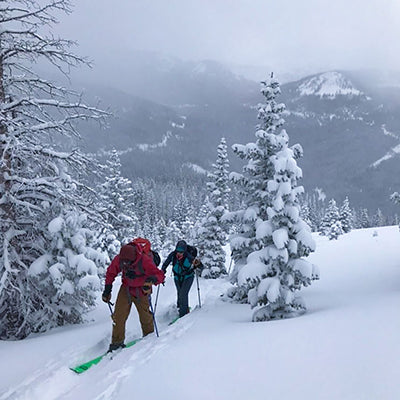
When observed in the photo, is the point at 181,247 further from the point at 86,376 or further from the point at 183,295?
the point at 86,376

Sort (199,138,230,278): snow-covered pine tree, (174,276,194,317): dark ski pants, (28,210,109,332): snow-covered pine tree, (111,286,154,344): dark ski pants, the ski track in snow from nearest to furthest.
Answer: the ski track in snow
(111,286,154,344): dark ski pants
(28,210,109,332): snow-covered pine tree
(174,276,194,317): dark ski pants
(199,138,230,278): snow-covered pine tree

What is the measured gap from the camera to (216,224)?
2295cm

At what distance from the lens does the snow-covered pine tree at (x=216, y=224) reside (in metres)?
22.4

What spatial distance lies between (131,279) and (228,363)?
3227 mm

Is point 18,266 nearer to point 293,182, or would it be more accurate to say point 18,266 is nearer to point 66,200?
point 66,200

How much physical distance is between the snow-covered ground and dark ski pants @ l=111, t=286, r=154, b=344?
48 cm

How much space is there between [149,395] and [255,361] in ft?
4.68

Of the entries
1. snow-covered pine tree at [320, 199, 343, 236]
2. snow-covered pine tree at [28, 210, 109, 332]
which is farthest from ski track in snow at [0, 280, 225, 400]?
snow-covered pine tree at [320, 199, 343, 236]

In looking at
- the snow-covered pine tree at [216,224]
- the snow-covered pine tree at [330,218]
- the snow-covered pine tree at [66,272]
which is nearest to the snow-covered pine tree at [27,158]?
the snow-covered pine tree at [66,272]

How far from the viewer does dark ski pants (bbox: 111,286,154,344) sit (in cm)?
727

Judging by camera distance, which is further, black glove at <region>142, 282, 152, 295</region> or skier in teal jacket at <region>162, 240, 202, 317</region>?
skier in teal jacket at <region>162, 240, 202, 317</region>

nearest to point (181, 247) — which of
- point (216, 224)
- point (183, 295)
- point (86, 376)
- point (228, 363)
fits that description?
point (183, 295)

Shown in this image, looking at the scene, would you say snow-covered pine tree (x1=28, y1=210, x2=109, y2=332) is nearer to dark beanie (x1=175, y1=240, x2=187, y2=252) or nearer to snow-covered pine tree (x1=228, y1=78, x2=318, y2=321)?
dark beanie (x1=175, y1=240, x2=187, y2=252)

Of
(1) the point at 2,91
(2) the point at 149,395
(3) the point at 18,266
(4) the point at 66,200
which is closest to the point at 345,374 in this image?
(2) the point at 149,395
